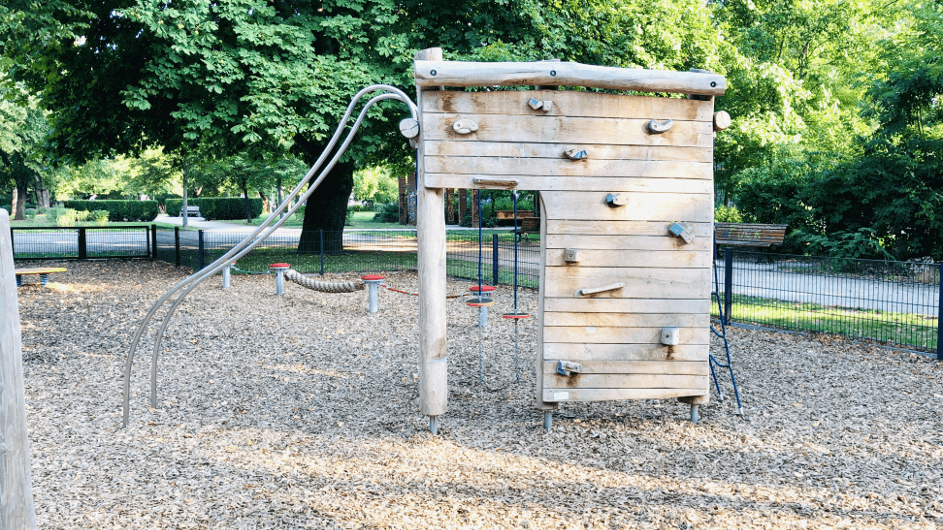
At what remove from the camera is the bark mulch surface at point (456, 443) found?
4.25 metres

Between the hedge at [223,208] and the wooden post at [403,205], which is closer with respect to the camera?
the wooden post at [403,205]

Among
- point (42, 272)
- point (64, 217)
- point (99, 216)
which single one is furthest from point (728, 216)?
point (99, 216)

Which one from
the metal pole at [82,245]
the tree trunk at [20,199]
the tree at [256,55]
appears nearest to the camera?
the tree at [256,55]

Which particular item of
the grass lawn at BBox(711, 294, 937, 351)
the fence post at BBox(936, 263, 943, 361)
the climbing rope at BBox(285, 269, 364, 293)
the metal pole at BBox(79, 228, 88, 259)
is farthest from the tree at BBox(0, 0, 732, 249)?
the fence post at BBox(936, 263, 943, 361)

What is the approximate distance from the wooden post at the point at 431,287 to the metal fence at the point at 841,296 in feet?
12.5

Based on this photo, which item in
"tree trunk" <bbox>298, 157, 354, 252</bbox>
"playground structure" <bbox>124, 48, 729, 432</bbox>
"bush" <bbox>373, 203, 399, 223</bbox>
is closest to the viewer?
"playground structure" <bbox>124, 48, 729, 432</bbox>

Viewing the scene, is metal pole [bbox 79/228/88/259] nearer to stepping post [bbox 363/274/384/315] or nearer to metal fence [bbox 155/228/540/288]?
metal fence [bbox 155/228/540/288]

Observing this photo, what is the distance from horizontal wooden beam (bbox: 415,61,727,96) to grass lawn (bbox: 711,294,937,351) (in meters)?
5.13

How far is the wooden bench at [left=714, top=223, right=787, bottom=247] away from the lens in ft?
58.4

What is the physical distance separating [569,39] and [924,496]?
12926mm

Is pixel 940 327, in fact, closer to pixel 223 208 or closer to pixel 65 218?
pixel 65 218

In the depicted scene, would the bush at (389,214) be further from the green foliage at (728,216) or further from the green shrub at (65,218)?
the green foliage at (728,216)

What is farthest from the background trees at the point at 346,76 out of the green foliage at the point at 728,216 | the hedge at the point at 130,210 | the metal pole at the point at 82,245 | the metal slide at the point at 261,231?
the hedge at the point at 130,210

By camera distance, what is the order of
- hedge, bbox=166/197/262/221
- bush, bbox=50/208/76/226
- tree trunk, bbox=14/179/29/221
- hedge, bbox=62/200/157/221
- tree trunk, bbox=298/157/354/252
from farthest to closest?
hedge, bbox=166/197/262/221
hedge, bbox=62/200/157/221
tree trunk, bbox=14/179/29/221
bush, bbox=50/208/76/226
tree trunk, bbox=298/157/354/252
